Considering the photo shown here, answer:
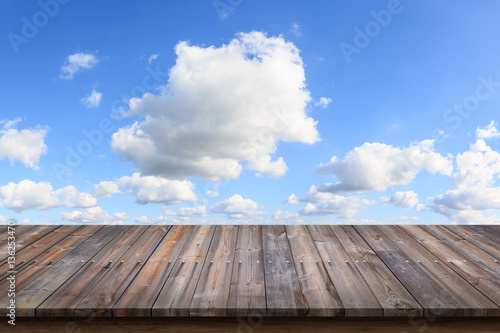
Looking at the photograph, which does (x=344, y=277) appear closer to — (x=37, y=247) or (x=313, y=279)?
(x=313, y=279)

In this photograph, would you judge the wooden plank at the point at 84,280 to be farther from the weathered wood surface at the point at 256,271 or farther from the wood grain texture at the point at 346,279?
the wood grain texture at the point at 346,279

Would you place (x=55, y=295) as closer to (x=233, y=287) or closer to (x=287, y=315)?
(x=233, y=287)

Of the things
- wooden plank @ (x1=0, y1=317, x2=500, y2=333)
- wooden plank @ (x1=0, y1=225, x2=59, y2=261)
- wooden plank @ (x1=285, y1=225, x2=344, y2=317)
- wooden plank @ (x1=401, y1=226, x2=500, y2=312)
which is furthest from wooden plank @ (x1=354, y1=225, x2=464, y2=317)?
wooden plank @ (x1=0, y1=225, x2=59, y2=261)

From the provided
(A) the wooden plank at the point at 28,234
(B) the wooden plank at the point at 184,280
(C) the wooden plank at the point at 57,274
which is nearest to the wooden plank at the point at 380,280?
(B) the wooden plank at the point at 184,280

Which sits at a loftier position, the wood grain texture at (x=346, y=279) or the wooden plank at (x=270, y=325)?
the wood grain texture at (x=346, y=279)

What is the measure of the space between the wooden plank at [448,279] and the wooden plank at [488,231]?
2.67 ft

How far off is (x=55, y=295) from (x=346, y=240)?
2393mm

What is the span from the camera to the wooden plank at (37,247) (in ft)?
9.70

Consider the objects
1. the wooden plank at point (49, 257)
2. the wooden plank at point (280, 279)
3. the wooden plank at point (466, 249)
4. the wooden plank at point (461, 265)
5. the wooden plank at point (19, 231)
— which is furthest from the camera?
the wooden plank at point (19, 231)

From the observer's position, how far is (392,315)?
2.21 metres

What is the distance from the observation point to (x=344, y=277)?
2621mm

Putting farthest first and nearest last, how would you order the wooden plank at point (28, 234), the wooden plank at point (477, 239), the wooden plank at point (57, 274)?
the wooden plank at point (28, 234)
the wooden plank at point (477, 239)
the wooden plank at point (57, 274)

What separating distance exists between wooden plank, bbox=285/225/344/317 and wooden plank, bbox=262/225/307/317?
0.04 meters

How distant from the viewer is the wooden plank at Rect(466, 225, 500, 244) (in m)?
3.66
